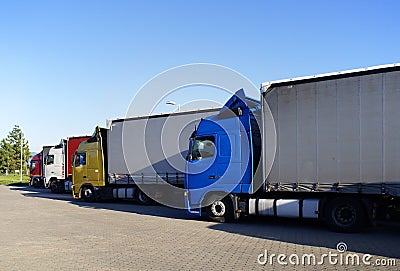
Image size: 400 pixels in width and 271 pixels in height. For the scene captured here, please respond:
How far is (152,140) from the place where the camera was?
18250mm

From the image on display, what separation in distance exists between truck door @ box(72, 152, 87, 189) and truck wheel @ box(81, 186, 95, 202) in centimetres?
38

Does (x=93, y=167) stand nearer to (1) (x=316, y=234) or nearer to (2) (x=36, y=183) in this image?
(1) (x=316, y=234)

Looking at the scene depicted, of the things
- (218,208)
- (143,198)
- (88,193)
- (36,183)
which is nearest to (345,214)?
(218,208)

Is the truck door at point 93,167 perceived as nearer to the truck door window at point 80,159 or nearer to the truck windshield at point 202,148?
the truck door window at point 80,159

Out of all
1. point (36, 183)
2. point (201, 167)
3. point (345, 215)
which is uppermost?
point (201, 167)

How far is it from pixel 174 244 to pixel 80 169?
1314cm

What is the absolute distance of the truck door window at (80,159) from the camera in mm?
21141

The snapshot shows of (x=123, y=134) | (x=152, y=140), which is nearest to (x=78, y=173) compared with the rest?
(x=123, y=134)

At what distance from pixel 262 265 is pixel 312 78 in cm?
543

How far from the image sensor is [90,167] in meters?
20.7

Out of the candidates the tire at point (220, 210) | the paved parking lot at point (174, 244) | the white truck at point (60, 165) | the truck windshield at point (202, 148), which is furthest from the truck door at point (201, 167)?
the white truck at point (60, 165)

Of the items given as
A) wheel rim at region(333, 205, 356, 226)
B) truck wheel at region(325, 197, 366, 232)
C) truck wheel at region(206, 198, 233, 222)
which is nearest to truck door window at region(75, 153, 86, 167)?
truck wheel at region(206, 198, 233, 222)

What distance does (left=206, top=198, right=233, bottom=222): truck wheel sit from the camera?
12.5 m

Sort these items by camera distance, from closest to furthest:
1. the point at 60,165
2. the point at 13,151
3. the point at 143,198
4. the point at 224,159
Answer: the point at 224,159 → the point at 143,198 → the point at 60,165 → the point at 13,151
